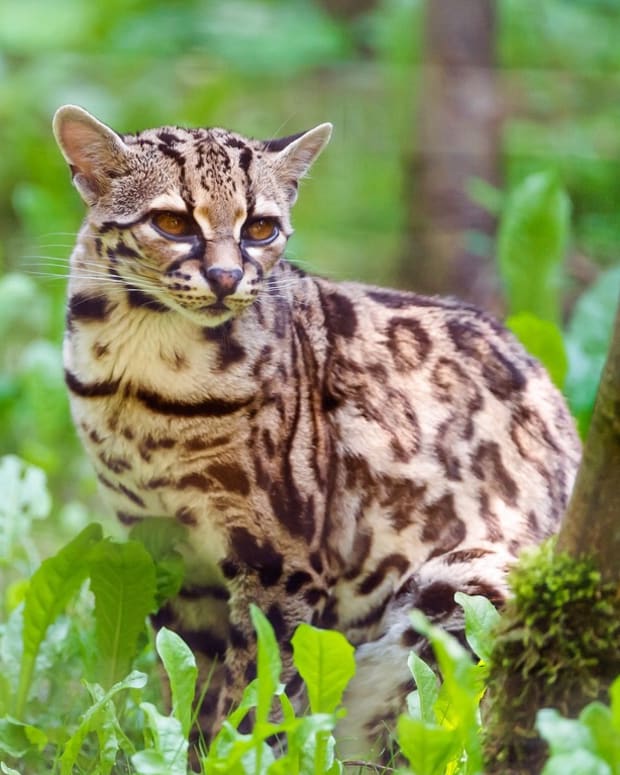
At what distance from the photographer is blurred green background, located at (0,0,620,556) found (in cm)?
856

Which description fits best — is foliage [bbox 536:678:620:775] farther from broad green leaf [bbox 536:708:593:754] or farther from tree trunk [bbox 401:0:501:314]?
tree trunk [bbox 401:0:501:314]

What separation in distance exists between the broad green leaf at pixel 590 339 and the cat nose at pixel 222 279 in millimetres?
2578

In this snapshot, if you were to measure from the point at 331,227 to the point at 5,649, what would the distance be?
5777mm

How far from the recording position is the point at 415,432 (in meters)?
4.07

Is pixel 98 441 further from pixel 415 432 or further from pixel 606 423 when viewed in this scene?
pixel 606 423

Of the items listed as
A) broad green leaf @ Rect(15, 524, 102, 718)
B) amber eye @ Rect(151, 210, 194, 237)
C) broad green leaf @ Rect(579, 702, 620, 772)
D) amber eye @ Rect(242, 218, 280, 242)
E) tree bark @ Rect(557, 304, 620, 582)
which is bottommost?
broad green leaf @ Rect(15, 524, 102, 718)

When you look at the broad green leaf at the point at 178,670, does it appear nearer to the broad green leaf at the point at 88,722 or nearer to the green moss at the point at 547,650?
the broad green leaf at the point at 88,722

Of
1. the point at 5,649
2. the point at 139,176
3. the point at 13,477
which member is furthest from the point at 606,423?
the point at 13,477

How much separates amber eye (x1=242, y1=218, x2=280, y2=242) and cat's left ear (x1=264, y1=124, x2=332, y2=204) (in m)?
0.21

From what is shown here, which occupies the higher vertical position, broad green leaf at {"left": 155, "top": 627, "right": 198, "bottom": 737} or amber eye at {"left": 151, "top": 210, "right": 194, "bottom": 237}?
amber eye at {"left": 151, "top": 210, "right": 194, "bottom": 237}

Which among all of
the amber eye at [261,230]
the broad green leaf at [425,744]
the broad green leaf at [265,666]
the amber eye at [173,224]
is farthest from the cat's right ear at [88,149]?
the broad green leaf at [425,744]

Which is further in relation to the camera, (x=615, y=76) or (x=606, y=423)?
(x=615, y=76)

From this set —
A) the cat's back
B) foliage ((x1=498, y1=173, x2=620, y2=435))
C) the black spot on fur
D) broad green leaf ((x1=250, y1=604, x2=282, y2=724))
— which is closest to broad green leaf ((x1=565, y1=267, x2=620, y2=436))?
foliage ((x1=498, y1=173, x2=620, y2=435))

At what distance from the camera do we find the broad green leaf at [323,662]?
10.1 feet
